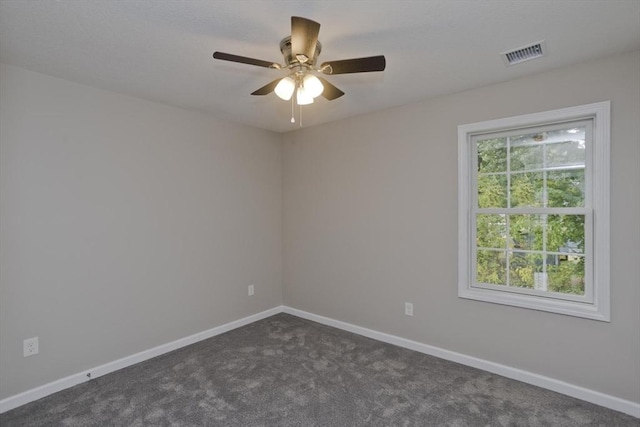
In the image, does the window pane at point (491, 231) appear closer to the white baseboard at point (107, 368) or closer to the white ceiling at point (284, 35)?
the white ceiling at point (284, 35)

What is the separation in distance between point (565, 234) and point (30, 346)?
4.17 meters

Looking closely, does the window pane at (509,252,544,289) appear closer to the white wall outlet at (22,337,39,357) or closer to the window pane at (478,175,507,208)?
the window pane at (478,175,507,208)

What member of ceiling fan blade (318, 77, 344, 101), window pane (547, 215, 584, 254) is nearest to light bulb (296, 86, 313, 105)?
ceiling fan blade (318, 77, 344, 101)

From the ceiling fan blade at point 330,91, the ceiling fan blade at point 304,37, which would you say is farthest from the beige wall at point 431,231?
the ceiling fan blade at point 304,37

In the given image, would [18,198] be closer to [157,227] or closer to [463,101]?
[157,227]

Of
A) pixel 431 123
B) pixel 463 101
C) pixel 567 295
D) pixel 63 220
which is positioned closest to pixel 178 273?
pixel 63 220

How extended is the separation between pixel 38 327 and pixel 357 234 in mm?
2887

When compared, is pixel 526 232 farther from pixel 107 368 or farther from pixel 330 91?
pixel 107 368

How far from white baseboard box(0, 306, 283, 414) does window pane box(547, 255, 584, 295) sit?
3165mm

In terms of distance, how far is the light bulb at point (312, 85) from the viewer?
1.91 meters

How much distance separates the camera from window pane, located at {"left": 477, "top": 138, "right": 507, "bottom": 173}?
2.86m

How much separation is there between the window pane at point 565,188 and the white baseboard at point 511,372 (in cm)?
136

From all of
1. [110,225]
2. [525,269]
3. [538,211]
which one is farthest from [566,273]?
[110,225]

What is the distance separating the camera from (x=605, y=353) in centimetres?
233
